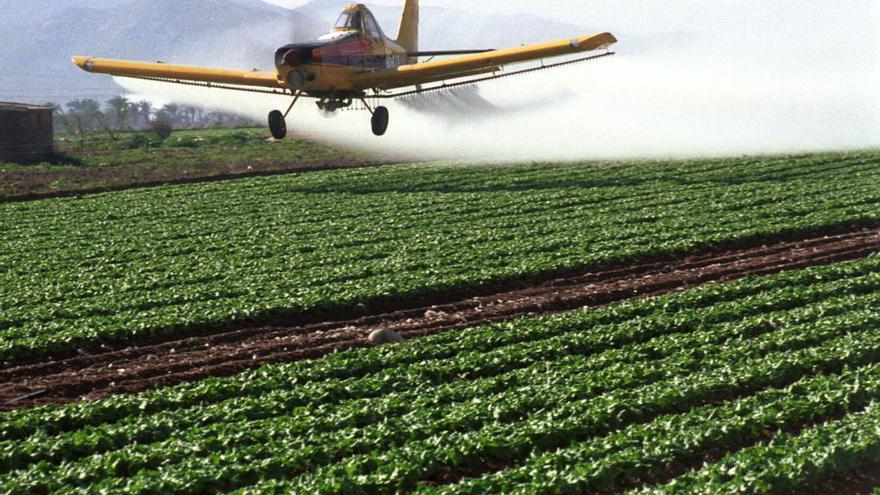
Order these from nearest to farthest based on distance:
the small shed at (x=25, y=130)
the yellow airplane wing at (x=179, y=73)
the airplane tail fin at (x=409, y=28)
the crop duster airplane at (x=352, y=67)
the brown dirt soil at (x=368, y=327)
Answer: the brown dirt soil at (x=368, y=327), the crop duster airplane at (x=352, y=67), the yellow airplane wing at (x=179, y=73), the airplane tail fin at (x=409, y=28), the small shed at (x=25, y=130)

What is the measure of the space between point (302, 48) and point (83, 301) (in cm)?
1603

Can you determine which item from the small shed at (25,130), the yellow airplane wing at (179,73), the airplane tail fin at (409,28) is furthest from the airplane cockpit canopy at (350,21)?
the small shed at (25,130)

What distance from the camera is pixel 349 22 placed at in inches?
1368

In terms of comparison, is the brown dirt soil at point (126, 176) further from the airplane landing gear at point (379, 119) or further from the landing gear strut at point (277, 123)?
the airplane landing gear at point (379, 119)

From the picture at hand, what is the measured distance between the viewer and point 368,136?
52562mm

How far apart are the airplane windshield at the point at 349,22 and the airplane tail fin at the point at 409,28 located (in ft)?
28.3

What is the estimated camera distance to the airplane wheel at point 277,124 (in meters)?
35.8

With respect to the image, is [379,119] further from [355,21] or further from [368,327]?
[368,327]

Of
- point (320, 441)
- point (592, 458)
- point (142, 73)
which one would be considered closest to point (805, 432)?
point (592, 458)

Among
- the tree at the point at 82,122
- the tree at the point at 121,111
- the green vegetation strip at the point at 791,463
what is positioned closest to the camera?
the green vegetation strip at the point at 791,463

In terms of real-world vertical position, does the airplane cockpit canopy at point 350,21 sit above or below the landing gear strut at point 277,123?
above

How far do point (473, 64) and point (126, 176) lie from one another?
15517 mm

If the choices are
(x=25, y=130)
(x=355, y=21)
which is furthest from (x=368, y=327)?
(x=25, y=130)

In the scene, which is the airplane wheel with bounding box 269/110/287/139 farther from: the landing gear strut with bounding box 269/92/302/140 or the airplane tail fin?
the airplane tail fin
